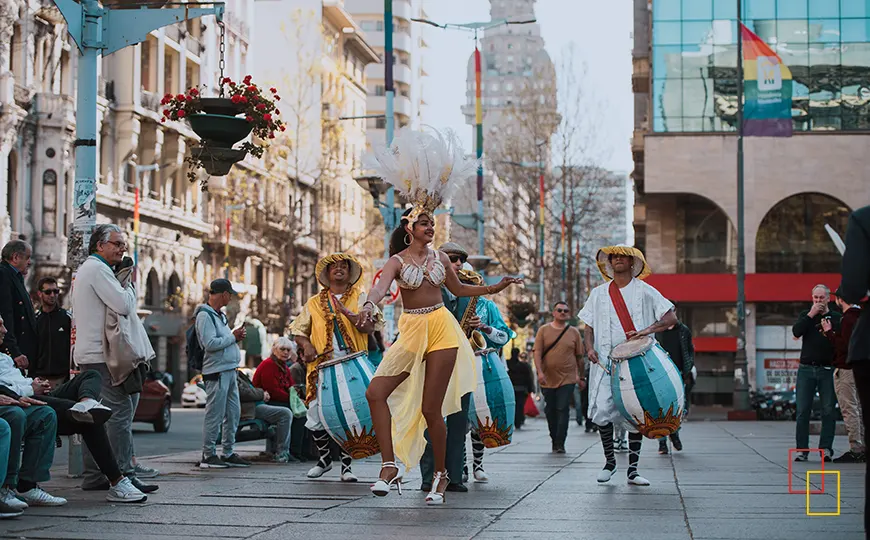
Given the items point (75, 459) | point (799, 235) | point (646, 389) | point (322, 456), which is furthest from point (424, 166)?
point (799, 235)

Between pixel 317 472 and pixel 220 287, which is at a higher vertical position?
pixel 220 287

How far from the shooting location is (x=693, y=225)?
58.6 m

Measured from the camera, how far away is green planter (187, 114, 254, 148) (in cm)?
1419

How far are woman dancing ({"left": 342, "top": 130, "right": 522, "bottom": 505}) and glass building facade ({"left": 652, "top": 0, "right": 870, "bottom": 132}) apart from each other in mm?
46427

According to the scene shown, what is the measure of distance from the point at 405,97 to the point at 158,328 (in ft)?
249

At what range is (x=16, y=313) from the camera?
41.7 feet

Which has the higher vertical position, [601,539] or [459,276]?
[459,276]

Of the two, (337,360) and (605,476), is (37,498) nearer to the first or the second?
(337,360)

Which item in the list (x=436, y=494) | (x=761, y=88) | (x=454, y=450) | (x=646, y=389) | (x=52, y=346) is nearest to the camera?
(x=436, y=494)

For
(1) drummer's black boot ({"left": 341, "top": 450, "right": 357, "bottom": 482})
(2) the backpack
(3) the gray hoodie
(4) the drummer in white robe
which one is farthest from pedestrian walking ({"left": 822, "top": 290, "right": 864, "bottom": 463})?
(2) the backpack

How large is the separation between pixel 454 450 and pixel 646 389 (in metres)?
1.75

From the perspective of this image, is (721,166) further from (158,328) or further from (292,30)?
(292,30)

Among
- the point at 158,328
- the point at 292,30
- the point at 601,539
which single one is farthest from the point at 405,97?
the point at 601,539

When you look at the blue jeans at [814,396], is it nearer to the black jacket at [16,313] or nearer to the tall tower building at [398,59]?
the black jacket at [16,313]
